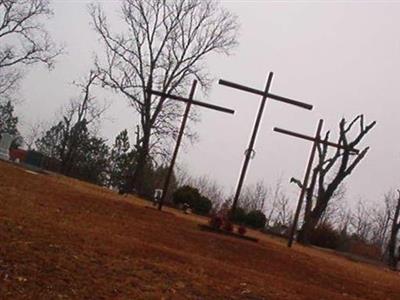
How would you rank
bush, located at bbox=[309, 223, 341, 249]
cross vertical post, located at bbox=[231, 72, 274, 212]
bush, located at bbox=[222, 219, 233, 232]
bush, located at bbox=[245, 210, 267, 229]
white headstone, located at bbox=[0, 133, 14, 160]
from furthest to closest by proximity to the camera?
bush, located at bbox=[309, 223, 341, 249]
bush, located at bbox=[245, 210, 267, 229]
white headstone, located at bbox=[0, 133, 14, 160]
cross vertical post, located at bbox=[231, 72, 274, 212]
bush, located at bbox=[222, 219, 233, 232]

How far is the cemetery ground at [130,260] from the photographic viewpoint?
28.0ft

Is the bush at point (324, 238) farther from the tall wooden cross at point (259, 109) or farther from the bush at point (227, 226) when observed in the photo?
the bush at point (227, 226)

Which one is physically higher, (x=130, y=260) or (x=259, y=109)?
(x=259, y=109)

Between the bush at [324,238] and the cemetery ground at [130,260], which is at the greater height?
the bush at [324,238]

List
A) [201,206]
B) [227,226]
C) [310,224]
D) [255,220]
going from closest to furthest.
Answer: [227,226]
[201,206]
[255,220]
[310,224]

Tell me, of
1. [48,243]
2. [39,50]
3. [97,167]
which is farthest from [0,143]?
[97,167]

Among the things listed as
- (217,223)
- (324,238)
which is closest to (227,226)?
(217,223)

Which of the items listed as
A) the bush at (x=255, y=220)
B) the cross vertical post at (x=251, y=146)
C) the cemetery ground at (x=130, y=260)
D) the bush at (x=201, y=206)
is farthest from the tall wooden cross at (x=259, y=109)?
the bush at (x=255, y=220)

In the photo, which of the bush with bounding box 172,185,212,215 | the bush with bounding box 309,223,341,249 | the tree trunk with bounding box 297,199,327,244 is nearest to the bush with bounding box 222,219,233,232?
the bush with bounding box 172,185,212,215

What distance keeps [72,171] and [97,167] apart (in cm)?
646

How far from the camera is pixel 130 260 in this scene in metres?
10.2

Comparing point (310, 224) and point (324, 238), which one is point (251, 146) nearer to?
point (310, 224)

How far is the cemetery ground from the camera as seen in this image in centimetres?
852

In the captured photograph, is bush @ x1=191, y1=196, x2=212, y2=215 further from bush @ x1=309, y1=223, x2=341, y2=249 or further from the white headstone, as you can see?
the white headstone
